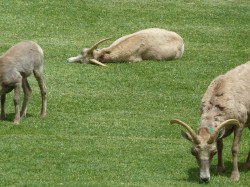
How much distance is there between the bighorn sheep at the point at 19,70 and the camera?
18.2 meters

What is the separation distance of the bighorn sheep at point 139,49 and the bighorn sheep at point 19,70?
5268 mm

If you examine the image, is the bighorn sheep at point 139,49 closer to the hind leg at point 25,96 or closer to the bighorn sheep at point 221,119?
the hind leg at point 25,96

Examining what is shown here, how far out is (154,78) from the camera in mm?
22875

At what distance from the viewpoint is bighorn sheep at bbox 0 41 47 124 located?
59.6 feet

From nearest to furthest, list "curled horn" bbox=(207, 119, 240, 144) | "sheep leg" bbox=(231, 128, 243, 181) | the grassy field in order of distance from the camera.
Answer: "curled horn" bbox=(207, 119, 240, 144) → "sheep leg" bbox=(231, 128, 243, 181) → the grassy field

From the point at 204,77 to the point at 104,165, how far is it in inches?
311

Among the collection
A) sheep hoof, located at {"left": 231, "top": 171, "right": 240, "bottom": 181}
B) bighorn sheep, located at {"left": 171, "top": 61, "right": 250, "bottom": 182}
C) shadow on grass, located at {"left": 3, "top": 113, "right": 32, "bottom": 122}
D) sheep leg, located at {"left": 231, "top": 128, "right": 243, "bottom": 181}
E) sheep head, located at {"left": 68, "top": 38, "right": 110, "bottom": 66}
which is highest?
bighorn sheep, located at {"left": 171, "top": 61, "right": 250, "bottom": 182}

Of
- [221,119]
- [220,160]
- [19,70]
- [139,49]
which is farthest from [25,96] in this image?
[139,49]

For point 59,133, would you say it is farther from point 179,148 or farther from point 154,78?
point 154,78

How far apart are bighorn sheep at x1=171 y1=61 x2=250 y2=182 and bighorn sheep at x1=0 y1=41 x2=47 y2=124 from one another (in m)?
4.41

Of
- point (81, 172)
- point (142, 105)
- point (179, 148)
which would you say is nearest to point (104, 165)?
point (81, 172)

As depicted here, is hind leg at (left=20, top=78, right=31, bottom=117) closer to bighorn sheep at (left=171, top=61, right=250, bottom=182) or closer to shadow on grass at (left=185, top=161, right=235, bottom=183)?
shadow on grass at (left=185, top=161, right=235, bottom=183)

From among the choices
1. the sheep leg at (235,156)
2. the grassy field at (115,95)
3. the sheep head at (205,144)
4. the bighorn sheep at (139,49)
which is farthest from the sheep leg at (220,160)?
the bighorn sheep at (139,49)

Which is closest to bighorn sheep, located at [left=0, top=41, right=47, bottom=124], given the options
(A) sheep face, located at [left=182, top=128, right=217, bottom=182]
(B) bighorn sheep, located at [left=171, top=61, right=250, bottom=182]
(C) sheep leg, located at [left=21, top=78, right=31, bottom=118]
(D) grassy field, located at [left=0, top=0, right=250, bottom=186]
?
(C) sheep leg, located at [left=21, top=78, right=31, bottom=118]
